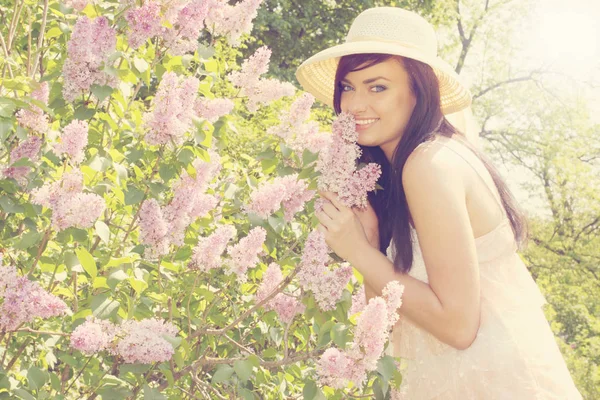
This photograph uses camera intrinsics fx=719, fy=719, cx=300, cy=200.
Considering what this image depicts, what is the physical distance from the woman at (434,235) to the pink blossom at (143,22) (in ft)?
2.03

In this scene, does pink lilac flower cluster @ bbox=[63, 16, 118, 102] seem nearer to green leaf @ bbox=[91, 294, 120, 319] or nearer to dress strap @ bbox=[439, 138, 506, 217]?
green leaf @ bbox=[91, 294, 120, 319]

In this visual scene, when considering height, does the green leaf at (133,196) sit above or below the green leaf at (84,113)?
below

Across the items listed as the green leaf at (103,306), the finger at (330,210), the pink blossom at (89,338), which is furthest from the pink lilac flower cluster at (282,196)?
the pink blossom at (89,338)

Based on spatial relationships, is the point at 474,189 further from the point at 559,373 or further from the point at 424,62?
the point at 559,373

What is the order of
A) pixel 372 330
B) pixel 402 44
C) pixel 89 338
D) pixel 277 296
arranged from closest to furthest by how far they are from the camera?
pixel 372 330
pixel 89 338
pixel 277 296
pixel 402 44

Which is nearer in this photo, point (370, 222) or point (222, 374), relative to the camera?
point (222, 374)

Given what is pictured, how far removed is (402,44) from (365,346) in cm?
121

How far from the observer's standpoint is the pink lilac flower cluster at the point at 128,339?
195 cm

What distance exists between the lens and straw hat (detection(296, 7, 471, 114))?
2445 mm

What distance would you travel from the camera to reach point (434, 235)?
7.31 ft

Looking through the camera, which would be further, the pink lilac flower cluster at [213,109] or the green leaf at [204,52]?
the green leaf at [204,52]

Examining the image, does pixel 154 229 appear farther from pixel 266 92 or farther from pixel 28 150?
pixel 266 92

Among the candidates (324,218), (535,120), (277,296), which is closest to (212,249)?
(277,296)

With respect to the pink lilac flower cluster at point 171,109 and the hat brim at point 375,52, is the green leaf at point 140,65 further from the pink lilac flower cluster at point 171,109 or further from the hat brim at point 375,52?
the hat brim at point 375,52
